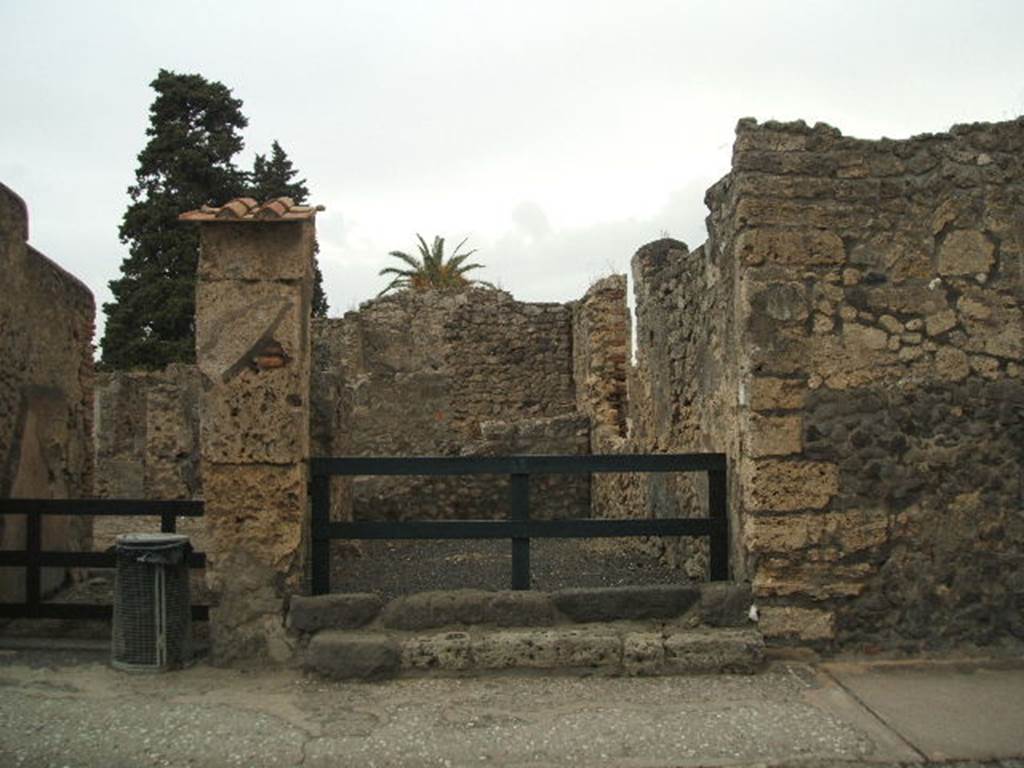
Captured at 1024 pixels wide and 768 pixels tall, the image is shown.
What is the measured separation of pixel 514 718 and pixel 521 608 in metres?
0.84

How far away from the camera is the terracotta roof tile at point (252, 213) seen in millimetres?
4938

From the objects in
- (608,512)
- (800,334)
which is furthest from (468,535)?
(608,512)

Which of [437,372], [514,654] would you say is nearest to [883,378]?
[514,654]

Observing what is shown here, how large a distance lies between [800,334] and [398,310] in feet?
41.6

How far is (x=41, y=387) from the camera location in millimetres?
6406

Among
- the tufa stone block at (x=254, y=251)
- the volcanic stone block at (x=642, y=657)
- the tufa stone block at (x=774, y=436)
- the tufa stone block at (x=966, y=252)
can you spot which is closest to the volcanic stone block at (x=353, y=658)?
the volcanic stone block at (x=642, y=657)

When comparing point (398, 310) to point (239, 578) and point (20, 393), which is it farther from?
point (239, 578)

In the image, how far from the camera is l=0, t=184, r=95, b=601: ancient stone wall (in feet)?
19.5

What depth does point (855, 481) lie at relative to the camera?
5000 mm

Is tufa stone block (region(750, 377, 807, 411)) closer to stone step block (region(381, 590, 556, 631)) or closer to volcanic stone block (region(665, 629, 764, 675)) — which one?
volcanic stone block (region(665, 629, 764, 675))

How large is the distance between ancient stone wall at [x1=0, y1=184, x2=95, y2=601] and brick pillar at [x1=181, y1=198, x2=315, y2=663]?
1856mm

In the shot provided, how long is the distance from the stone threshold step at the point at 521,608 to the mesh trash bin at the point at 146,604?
0.64 m

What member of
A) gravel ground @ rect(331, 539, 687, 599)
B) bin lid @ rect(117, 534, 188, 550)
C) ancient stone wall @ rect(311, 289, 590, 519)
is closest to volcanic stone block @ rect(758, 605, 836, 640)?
gravel ground @ rect(331, 539, 687, 599)

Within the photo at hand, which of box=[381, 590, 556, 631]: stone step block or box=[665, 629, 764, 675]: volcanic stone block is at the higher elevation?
box=[381, 590, 556, 631]: stone step block
